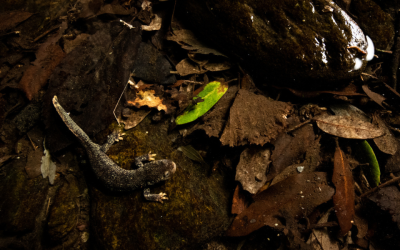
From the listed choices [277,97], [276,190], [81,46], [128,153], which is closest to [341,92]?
[277,97]

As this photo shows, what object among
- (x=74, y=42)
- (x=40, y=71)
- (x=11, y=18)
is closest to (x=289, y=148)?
(x=74, y=42)

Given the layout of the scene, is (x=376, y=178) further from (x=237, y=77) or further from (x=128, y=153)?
(x=128, y=153)

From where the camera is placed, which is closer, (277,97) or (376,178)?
(376,178)

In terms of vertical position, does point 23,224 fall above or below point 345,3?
below

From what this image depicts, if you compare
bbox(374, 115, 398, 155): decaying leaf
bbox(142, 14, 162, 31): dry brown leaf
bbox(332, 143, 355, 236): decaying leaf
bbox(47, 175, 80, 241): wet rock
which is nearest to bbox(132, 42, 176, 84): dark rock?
bbox(142, 14, 162, 31): dry brown leaf

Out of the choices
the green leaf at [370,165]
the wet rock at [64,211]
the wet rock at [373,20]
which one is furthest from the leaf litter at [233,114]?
the wet rock at [373,20]

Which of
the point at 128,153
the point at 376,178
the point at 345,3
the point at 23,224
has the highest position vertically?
the point at 345,3

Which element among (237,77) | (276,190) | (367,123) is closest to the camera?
(276,190)

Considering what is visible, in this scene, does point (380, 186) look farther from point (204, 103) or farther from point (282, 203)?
point (204, 103)

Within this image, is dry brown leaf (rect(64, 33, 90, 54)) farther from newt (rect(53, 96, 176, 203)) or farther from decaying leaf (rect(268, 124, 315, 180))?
decaying leaf (rect(268, 124, 315, 180))
